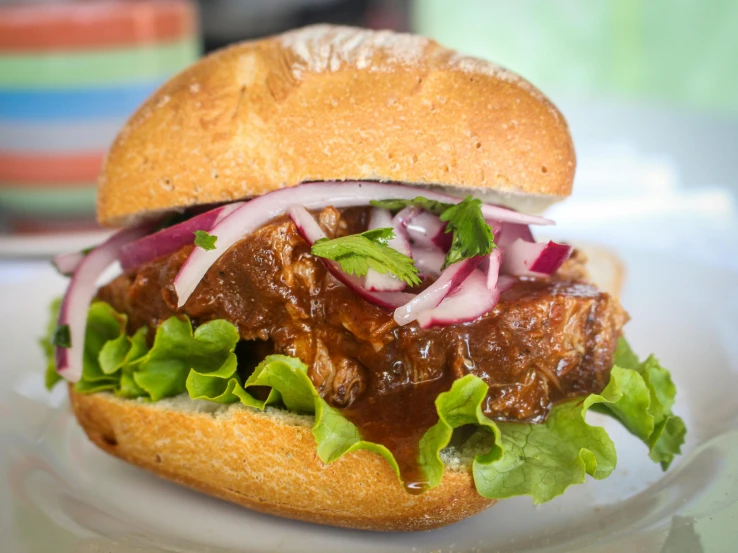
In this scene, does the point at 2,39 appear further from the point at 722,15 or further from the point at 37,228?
the point at 722,15

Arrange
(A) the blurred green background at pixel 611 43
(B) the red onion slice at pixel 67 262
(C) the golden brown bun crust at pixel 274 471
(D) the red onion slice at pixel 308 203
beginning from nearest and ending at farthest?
(C) the golden brown bun crust at pixel 274 471
(D) the red onion slice at pixel 308 203
(B) the red onion slice at pixel 67 262
(A) the blurred green background at pixel 611 43

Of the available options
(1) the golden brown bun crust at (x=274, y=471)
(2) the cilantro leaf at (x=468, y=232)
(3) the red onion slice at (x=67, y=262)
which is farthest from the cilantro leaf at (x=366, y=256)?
(3) the red onion slice at (x=67, y=262)

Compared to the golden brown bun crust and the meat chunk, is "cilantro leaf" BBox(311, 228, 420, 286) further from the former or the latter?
the golden brown bun crust

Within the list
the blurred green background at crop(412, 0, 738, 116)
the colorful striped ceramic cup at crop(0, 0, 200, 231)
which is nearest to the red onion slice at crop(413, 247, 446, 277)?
the colorful striped ceramic cup at crop(0, 0, 200, 231)

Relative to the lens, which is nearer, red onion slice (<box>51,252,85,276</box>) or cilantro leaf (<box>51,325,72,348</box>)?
cilantro leaf (<box>51,325,72,348</box>)

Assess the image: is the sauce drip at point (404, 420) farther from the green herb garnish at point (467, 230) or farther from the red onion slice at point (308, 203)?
the red onion slice at point (308, 203)

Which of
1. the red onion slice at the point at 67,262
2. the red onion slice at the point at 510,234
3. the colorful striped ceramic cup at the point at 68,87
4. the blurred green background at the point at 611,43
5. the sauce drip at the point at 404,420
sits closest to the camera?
the sauce drip at the point at 404,420
